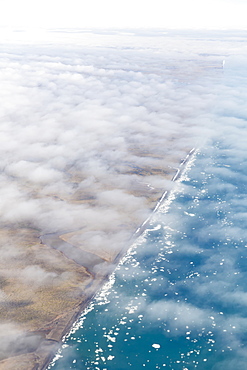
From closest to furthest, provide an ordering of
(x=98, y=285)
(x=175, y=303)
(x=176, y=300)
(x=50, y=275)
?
(x=175, y=303) < (x=176, y=300) < (x=98, y=285) < (x=50, y=275)

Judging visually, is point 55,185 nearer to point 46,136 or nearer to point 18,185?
point 18,185

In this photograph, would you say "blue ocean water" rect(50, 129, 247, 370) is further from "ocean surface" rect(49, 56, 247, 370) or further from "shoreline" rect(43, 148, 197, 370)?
"shoreline" rect(43, 148, 197, 370)

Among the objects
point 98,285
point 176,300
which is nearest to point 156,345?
point 176,300

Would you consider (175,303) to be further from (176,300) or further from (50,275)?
(50,275)

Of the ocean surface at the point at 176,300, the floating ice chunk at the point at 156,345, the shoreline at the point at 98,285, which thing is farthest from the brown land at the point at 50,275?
the floating ice chunk at the point at 156,345

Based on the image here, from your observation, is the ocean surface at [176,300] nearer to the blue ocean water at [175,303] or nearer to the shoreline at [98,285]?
the blue ocean water at [175,303]

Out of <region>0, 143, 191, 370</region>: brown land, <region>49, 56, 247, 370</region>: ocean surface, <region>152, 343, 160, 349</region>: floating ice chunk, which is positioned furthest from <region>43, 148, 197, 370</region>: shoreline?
<region>152, 343, 160, 349</region>: floating ice chunk

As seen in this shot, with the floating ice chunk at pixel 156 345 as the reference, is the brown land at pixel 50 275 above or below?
above

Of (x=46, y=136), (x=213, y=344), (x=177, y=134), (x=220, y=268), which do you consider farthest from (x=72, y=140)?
(x=213, y=344)

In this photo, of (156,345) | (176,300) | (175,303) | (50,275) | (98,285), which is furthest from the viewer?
(50,275)
